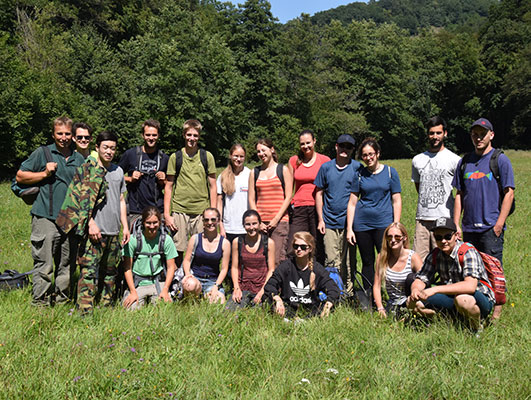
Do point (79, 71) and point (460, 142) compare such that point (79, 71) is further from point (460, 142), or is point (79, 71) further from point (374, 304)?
point (460, 142)

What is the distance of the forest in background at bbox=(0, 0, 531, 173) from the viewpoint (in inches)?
1348

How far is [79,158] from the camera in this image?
5418mm

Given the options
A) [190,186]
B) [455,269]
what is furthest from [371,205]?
[190,186]

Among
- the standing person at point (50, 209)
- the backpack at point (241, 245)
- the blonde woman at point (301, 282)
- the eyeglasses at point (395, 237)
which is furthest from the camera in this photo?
the backpack at point (241, 245)

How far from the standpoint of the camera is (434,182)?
605cm

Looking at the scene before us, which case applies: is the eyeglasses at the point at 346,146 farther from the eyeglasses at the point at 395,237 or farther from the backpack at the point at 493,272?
the backpack at the point at 493,272

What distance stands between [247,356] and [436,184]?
3502 millimetres

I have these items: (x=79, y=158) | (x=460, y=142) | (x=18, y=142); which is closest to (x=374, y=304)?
(x=79, y=158)

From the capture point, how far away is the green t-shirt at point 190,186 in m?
6.46

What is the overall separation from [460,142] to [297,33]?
29718 mm

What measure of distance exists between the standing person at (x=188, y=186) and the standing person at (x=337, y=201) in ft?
5.38

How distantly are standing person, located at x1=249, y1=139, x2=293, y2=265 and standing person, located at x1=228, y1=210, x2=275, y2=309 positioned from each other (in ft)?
0.81

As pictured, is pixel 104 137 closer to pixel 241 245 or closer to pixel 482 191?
pixel 241 245

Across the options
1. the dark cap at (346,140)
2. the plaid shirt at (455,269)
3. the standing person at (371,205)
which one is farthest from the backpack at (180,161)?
the plaid shirt at (455,269)
